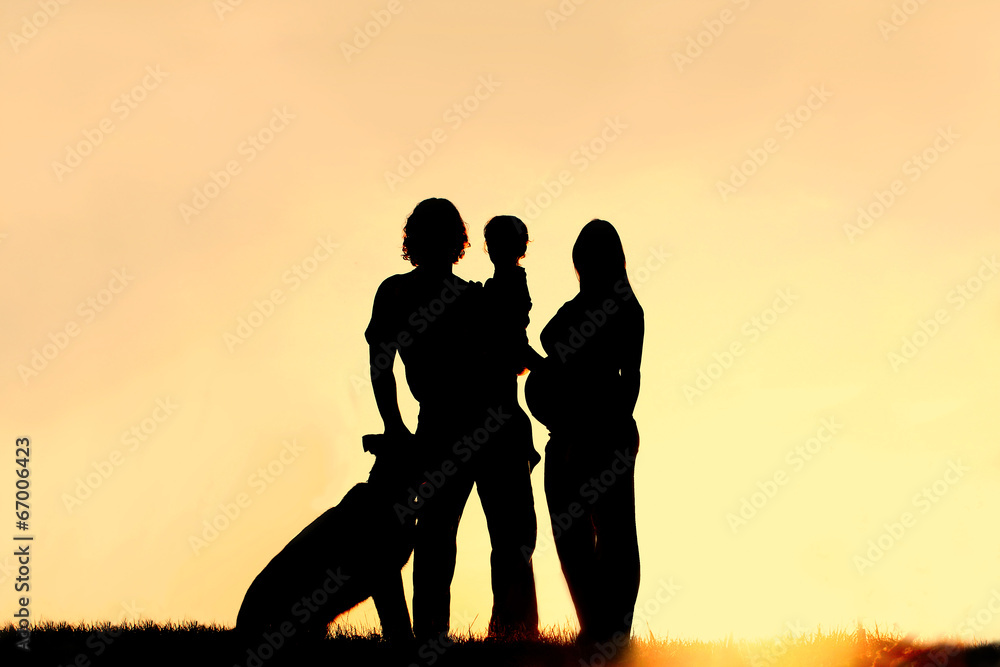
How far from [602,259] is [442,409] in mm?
1451

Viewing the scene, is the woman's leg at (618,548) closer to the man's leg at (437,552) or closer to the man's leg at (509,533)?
the man's leg at (509,533)

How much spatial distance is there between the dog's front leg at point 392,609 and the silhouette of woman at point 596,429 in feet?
3.79

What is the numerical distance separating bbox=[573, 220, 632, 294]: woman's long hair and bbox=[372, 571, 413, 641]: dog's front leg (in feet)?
7.49

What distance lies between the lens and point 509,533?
20.9 feet

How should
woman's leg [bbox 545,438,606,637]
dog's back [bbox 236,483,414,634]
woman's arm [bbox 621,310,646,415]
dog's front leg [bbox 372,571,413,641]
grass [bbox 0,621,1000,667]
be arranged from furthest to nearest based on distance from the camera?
1. woman's leg [bbox 545,438,606,637]
2. woman's arm [bbox 621,310,646,415]
3. dog's front leg [bbox 372,571,413,641]
4. grass [bbox 0,621,1000,667]
5. dog's back [bbox 236,483,414,634]

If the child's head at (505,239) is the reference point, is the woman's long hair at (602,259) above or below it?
above

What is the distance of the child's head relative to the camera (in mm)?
6379

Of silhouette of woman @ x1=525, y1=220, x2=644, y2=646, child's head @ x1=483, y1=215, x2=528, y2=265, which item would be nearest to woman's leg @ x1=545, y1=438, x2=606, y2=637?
silhouette of woman @ x1=525, y1=220, x2=644, y2=646

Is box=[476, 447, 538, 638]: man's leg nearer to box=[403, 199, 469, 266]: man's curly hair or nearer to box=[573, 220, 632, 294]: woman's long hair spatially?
box=[573, 220, 632, 294]: woman's long hair

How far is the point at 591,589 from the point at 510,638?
0.63 m

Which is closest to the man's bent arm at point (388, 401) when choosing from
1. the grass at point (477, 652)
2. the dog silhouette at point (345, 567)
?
the dog silhouette at point (345, 567)

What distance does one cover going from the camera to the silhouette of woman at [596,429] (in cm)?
621

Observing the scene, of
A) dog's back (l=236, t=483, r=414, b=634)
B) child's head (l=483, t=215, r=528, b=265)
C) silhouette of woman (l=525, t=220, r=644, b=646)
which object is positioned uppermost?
child's head (l=483, t=215, r=528, b=265)

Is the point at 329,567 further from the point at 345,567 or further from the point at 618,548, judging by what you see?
the point at 618,548
